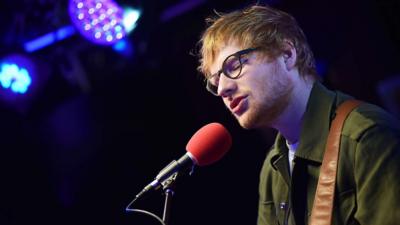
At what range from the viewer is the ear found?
228 centimetres

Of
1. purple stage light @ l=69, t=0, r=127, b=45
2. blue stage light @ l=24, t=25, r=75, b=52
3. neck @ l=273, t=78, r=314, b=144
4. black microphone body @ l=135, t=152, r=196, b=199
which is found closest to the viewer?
black microphone body @ l=135, t=152, r=196, b=199

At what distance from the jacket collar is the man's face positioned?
0.40 ft

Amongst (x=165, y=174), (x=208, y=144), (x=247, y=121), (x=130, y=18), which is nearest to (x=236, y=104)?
(x=247, y=121)

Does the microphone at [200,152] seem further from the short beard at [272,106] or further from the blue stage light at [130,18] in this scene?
the blue stage light at [130,18]

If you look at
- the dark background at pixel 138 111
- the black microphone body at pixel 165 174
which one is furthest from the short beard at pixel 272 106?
the dark background at pixel 138 111

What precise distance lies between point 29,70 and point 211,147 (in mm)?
2116

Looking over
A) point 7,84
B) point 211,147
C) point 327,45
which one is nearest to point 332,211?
point 211,147

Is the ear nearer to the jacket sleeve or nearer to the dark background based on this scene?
the jacket sleeve

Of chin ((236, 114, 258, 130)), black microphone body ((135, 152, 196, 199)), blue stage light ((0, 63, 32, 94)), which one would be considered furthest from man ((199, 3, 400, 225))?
blue stage light ((0, 63, 32, 94))

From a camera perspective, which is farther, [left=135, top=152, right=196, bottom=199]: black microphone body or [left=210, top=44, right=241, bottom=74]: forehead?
[left=210, top=44, right=241, bottom=74]: forehead

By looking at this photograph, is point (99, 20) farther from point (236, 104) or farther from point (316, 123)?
point (316, 123)

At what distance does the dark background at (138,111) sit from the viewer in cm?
376

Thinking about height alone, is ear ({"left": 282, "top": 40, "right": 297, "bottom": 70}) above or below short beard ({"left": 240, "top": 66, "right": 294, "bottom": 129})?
above

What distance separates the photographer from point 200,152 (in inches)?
79.0
